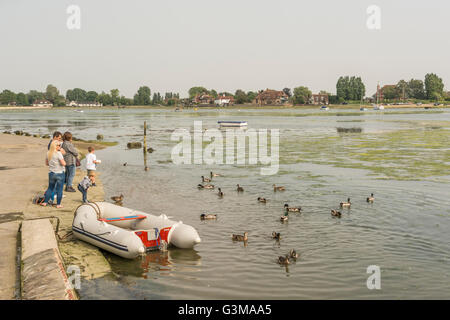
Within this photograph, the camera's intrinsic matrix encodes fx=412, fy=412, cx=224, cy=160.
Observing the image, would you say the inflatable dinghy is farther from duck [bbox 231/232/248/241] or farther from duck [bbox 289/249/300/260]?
duck [bbox 289/249/300/260]

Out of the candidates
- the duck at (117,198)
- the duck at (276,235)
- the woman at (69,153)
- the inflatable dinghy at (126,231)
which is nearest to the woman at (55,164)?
the woman at (69,153)

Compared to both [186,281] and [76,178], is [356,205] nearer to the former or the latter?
[186,281]

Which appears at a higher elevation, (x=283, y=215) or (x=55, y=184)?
(x=55, y=184)

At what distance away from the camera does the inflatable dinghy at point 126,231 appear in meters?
13.5

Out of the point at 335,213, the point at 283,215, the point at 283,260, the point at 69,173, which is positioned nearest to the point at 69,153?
the point at 69,173

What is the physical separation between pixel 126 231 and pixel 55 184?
5.33 metres

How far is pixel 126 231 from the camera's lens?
1372 cm

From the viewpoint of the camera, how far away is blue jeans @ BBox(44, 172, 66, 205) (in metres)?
16.2

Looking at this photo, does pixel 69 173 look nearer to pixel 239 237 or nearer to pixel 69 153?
pixel 69 153

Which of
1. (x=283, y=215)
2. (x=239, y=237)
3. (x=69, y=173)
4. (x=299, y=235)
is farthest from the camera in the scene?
(x=69, y=173)

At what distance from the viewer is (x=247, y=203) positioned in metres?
21.8

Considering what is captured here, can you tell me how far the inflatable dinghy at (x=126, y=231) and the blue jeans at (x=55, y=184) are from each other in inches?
82.3

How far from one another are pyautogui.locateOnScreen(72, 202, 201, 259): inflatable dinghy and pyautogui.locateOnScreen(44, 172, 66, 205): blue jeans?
2.09 meters

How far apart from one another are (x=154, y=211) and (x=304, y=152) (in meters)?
26.1
